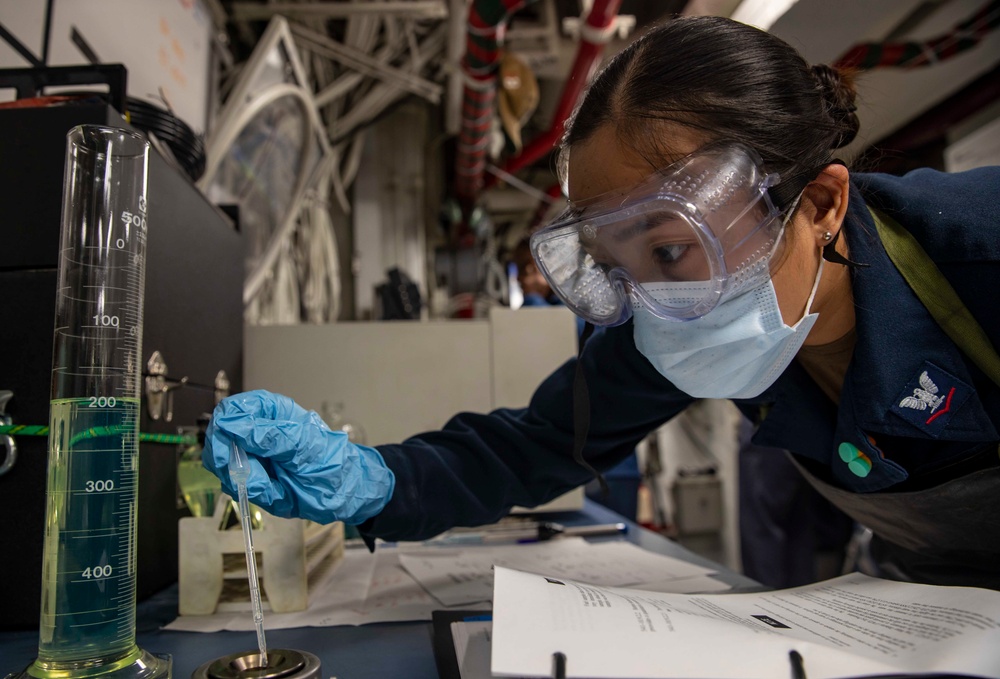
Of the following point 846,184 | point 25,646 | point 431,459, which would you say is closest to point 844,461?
point 846,184

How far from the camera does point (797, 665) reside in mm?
473

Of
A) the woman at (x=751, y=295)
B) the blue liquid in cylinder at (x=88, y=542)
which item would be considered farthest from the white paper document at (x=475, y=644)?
the blue liquid in cylinder at (x=88, y=542)

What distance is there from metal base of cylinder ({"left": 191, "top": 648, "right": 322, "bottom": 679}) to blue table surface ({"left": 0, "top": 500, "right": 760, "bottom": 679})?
0.06 meters

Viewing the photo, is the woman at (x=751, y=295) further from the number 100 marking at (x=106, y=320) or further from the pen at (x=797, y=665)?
the pen at (x=797, y=665)

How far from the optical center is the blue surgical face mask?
2.52 feet

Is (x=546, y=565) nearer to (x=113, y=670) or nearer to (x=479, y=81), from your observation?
(x=113, y=670)

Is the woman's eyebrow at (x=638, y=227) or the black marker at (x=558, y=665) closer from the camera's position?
the black marker at (x=558, y=665)

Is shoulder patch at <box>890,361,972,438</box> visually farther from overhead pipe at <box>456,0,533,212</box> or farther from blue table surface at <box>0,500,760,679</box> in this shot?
overhead pipe at <box>456,0,533,212</box>

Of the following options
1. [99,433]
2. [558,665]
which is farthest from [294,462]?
[558,665]

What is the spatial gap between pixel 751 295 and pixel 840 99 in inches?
12.0

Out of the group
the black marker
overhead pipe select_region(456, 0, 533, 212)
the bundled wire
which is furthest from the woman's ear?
overhead pipe select_region(456, 0, 533, 212)

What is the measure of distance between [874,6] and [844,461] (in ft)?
5.22

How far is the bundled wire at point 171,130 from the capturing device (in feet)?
3.42

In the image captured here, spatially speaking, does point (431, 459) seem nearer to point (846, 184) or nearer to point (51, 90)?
point (846, 184)
